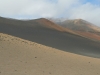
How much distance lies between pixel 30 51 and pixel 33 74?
16.1 ft

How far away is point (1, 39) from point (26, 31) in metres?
13.1

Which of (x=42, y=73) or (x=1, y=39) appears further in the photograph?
(x=1, y=39)

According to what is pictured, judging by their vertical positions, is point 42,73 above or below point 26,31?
below

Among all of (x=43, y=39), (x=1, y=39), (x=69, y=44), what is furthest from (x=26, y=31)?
(x=1, y=39)

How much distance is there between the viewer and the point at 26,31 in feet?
96.4

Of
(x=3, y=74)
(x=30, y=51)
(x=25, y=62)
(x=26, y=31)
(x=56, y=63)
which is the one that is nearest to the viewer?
(x=3, y=74)

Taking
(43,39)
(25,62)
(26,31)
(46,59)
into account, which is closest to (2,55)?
(25,62)

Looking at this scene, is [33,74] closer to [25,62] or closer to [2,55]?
[25,62]

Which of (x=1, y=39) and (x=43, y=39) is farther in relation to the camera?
(x=43, y=39)

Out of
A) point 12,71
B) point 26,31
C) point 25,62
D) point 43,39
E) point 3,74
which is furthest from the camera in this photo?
point 26,31

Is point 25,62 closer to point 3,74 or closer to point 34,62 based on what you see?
point 34,62

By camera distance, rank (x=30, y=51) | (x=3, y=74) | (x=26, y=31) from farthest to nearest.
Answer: (x=26, y=31) → (x=30, y=51) → (x=3, y=74)

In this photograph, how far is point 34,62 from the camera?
1301cm

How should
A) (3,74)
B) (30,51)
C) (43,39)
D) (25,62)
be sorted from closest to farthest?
1. (3,74)
2. (25,62)
3. (30,51)
4. (43,39)
